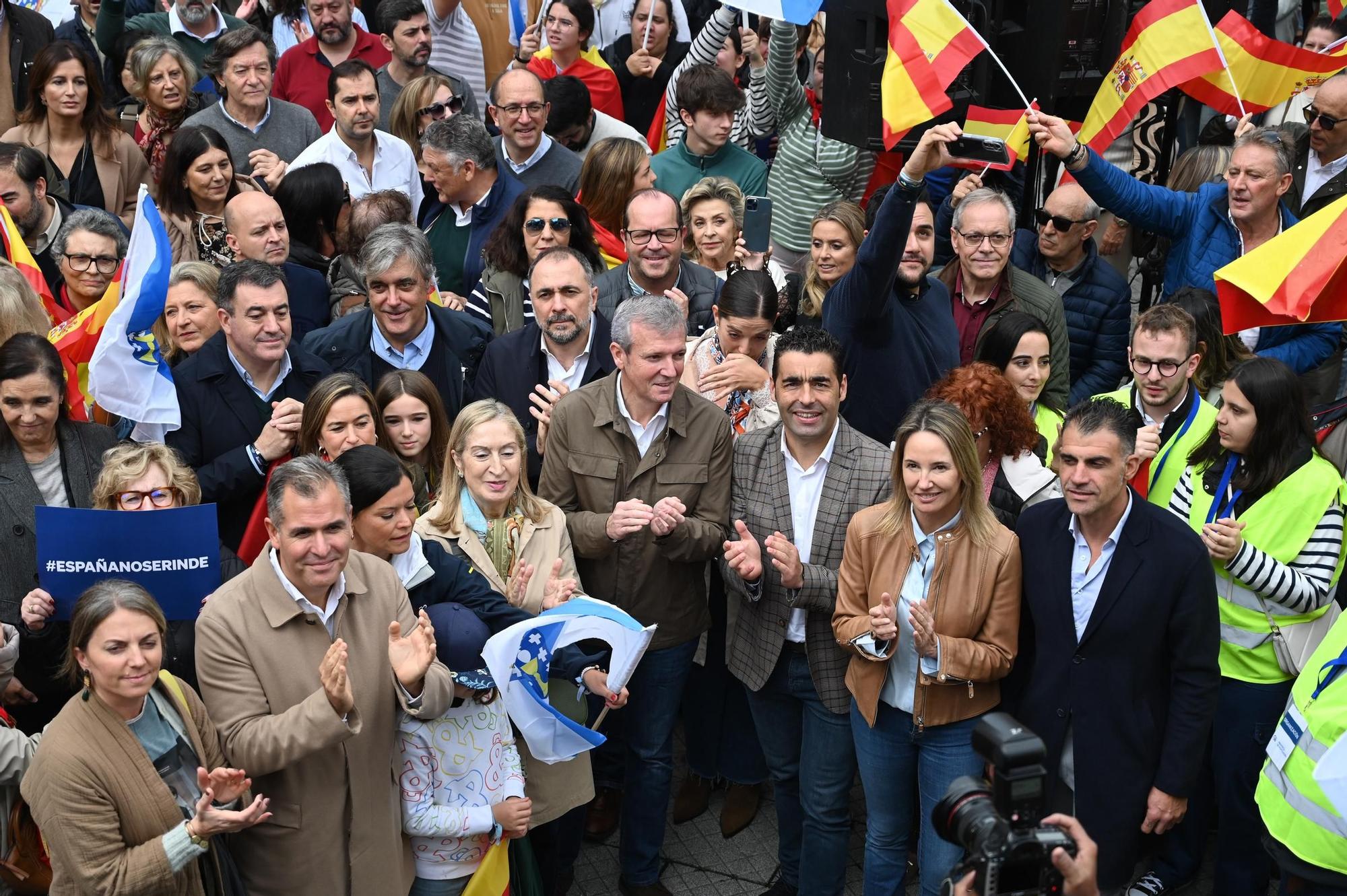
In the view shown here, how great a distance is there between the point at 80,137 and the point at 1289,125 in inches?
252

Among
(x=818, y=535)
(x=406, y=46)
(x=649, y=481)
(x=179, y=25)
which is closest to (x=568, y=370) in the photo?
(x=649, y=481)

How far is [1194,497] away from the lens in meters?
5.36

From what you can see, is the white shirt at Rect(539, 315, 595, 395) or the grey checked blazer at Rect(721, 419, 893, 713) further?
the white shirt at Rect(539, 315, 595, 395)

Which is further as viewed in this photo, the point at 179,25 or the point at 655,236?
the point at 179,25

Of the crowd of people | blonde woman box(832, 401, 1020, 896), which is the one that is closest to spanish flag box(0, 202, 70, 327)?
the crowd of people

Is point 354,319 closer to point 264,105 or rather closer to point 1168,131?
point 264,105

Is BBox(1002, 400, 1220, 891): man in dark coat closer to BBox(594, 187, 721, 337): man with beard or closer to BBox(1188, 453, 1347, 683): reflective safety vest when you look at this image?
BBox(1188, 453, 1347, 683): reflective safety vest

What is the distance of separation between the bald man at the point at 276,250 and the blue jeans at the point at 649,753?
2233 mm

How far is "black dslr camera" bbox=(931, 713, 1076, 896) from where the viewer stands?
3236mm

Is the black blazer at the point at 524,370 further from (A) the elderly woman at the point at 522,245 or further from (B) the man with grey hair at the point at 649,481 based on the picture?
(A) the elderly woman at the point at 522,245

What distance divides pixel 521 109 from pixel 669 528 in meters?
3.45

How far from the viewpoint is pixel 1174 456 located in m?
5.57

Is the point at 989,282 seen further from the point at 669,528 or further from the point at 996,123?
the point at 669,528

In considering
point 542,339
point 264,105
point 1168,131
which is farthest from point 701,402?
point 1168,131
